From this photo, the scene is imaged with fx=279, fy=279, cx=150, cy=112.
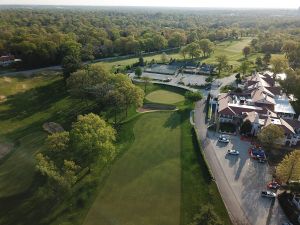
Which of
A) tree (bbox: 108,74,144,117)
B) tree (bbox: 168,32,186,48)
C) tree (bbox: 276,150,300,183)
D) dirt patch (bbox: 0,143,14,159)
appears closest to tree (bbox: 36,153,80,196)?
dirt patch (bbox: 0,143,14,159)

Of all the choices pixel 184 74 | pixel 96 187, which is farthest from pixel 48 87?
pixel 96 187

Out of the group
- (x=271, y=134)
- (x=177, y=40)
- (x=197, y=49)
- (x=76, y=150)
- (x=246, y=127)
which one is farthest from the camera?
(x=177, y=40)

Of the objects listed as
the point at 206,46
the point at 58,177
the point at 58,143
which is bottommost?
the point at 58,177

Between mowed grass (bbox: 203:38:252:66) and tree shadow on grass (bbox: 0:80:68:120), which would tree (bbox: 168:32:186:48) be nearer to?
mowed grass (bbox: 203:38:252:66)

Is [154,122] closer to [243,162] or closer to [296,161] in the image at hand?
[243,162]

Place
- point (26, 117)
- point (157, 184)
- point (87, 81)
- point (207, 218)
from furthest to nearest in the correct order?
point (87, 81)
point (26, 117)
point (157, 184)
point (207, 218)

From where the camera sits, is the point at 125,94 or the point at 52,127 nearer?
the point at 52,127

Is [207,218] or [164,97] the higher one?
[207,218]

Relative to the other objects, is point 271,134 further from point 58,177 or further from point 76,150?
point 58,177

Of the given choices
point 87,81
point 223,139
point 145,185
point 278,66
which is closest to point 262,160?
point 223,139
